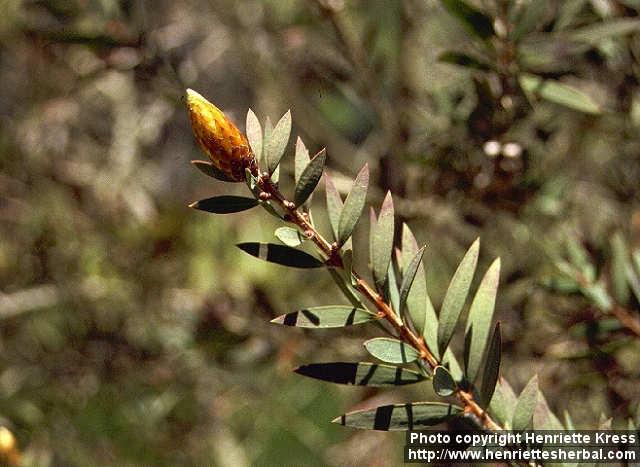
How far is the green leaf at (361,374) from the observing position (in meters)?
0.41

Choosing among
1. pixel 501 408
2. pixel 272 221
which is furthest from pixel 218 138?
pixel 272 221

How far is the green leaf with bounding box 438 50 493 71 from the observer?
598mm

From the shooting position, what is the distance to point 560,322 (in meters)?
0.72

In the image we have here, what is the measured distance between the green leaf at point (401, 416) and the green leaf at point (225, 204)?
13 cm

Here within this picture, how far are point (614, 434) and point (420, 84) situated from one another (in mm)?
815

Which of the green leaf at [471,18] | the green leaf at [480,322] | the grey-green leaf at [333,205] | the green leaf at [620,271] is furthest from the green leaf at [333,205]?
the green leaf at [620,271]

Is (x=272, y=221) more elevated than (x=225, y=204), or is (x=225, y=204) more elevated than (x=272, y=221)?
(x=272, y=221)

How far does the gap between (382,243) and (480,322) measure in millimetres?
89

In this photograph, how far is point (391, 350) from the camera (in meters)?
0.40

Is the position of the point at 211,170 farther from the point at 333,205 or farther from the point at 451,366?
the point at 451,366

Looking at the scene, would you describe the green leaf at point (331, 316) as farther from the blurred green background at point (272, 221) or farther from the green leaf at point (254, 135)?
the blurred green background at point (272, 221)

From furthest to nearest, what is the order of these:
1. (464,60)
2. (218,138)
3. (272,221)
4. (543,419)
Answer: (272,221) < (464,60) < (543,419) < (218,138)

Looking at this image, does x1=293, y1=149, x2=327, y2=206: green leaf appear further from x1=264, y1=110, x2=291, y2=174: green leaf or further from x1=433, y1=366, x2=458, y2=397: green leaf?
x1=433, y1=366, x2=458, y2=397: green leaf

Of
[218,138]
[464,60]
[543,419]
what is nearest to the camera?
[218,138]
